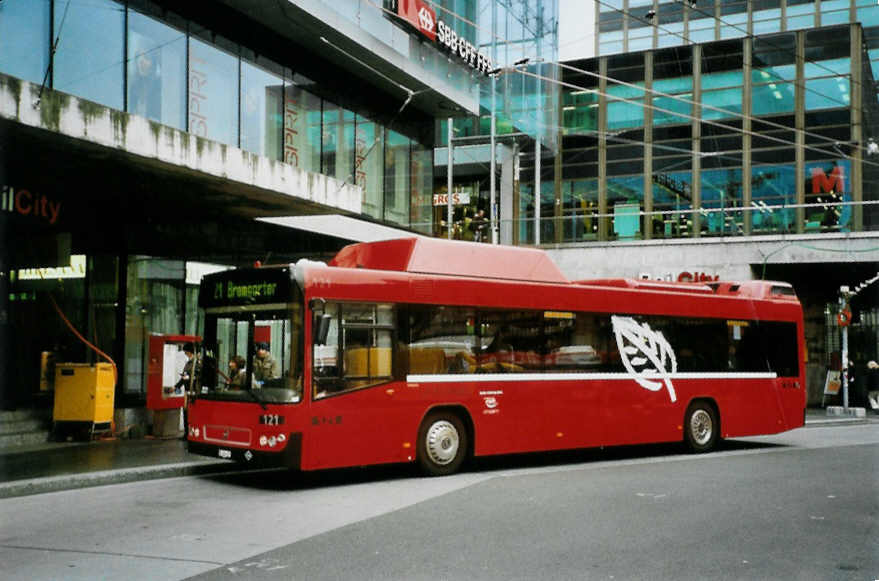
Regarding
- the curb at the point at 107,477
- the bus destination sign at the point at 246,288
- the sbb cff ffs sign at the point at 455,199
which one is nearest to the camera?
the curb at the point at 107,477

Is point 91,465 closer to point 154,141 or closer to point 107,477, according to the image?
point 107,477

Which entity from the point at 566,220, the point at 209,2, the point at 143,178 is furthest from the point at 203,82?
the point at 566,220

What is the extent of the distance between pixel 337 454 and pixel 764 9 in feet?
192

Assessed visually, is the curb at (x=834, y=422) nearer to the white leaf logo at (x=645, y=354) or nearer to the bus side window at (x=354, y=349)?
the white leaf logo at (x=645, y=354)

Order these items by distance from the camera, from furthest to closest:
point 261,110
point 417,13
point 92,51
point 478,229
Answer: point 478,229
point 417,13
point 261,110
point 92,51

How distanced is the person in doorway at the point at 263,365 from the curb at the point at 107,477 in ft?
7.06

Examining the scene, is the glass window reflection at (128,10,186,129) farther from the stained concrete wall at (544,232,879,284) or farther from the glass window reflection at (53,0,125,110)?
the stained concrete wall at (544,232,879,284)

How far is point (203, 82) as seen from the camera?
1770 cm

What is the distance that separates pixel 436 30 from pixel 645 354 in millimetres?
12172

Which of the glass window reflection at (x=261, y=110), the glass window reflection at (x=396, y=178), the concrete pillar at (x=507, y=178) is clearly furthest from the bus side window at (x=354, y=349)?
the concrete pillar at (x=507, y=178)

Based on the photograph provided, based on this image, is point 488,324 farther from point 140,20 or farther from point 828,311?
point 828,311

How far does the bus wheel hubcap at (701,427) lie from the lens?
16.7 meters

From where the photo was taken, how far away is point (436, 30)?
24281mm

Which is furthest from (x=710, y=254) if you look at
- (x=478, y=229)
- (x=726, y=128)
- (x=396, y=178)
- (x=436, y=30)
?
(x=726, y=128)
